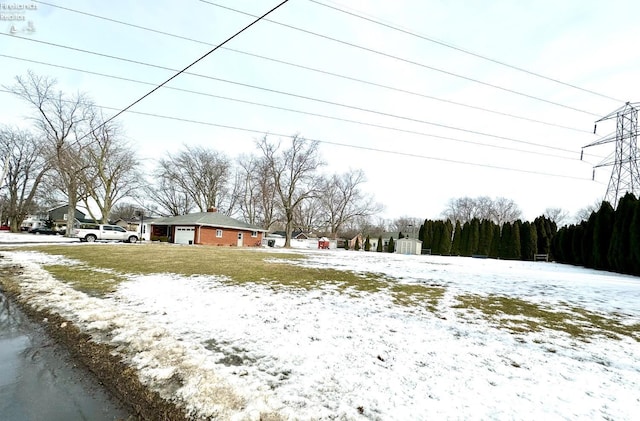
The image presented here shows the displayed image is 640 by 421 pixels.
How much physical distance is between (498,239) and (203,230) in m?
30.9

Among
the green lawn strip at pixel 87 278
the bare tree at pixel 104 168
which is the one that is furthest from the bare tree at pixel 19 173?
the green lawn strip at pixel 87 278

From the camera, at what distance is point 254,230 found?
40906mm

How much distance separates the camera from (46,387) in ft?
10.0

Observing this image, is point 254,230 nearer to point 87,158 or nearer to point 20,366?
Result: point 87,158

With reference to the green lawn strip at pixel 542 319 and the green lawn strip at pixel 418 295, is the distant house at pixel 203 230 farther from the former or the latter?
the green lawn strip at pixel 542 319

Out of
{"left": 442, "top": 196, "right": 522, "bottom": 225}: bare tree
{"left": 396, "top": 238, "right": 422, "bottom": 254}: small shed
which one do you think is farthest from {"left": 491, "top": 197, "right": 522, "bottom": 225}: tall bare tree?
{"left": 396, "top": 238, "right": 422, "bottom": 254}: small shed

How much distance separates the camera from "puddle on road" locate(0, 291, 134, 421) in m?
2.60

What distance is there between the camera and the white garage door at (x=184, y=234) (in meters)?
34.6

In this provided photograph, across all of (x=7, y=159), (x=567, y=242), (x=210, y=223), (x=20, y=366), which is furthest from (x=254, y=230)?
(x=20, y=366)

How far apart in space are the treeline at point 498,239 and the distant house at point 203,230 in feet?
78.4

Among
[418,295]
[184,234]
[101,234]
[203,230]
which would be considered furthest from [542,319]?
[184,234]

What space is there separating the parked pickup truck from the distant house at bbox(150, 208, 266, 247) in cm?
559

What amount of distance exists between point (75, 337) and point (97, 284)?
412cm

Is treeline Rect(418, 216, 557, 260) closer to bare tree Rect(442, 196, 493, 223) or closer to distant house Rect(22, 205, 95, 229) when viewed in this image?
bare tree Rect(442, 196, 493, 223)
